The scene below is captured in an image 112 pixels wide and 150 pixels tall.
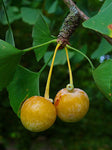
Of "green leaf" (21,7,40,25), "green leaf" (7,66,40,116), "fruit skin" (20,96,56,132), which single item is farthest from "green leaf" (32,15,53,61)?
"green leaf" (21,7,40,25)

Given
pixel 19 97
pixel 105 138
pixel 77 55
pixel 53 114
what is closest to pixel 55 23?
pixel 77 55

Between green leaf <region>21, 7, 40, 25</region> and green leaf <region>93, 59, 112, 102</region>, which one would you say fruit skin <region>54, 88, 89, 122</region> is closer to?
green leaf <region>93, 59, 112, 102</region>

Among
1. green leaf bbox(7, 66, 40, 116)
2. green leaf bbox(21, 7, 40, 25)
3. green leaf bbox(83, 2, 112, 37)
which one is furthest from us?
green leaf bbox(21, 7, 40, 25)

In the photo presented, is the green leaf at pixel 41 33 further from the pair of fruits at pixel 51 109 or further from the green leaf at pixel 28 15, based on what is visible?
the green leaf at pixel 28 15

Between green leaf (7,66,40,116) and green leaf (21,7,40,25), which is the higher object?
green leaf (7,66,40,116)

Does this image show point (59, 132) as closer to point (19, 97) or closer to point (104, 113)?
point (104, 113)

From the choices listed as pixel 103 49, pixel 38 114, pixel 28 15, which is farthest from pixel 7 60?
pixel 28 15
